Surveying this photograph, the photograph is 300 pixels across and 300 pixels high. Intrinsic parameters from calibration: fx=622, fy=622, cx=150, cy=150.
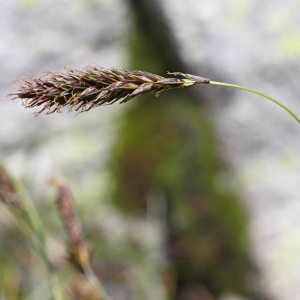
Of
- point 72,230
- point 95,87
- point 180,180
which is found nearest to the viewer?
point 95,87

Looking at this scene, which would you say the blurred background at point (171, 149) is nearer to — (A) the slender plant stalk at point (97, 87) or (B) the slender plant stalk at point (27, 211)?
(B) the slender plant stalk at point (27, 211)

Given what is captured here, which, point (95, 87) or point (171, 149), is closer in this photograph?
point (95, 87)

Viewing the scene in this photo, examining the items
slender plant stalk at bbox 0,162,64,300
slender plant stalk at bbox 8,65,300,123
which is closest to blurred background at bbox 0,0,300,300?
slender plant stalk at bbox 0,162,64,300

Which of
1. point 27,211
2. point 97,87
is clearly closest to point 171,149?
point 27,211

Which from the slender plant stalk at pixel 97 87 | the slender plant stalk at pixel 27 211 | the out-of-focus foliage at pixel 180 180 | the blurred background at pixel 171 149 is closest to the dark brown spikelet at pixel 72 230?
the slender plant stalk at pixel 27 211

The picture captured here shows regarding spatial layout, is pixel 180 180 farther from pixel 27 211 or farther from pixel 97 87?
pixel 97 87

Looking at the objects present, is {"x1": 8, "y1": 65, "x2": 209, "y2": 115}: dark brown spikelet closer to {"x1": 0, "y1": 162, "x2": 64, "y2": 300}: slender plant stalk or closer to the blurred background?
{"x1": 0, "y1": 162, "x2": 64, "y2": 300}: slender plant stalk
